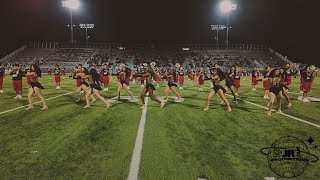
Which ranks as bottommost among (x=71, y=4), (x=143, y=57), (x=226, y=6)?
(x=143, y=57)

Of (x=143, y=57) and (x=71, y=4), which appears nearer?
(x=71, y=4)

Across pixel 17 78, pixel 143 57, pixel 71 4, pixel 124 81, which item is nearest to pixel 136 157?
pixel 124 81

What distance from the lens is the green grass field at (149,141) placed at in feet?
17.6

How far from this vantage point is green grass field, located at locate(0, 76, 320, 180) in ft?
17.6

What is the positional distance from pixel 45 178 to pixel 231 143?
15.3ft

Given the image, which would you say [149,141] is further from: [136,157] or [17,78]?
[17,78]

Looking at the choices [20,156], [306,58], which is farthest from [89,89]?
[306,58]

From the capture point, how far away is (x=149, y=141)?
7355mm

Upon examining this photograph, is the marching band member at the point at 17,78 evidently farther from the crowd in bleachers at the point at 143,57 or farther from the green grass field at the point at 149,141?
the crowd in bleachers at the point at 143,57

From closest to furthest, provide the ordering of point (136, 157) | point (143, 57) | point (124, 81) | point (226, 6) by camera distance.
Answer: point (136, 157)
point (124, 81)
point (226, 6)
point (143, 57)

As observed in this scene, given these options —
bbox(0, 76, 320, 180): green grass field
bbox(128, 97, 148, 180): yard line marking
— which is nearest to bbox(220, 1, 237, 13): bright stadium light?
bbox(0, 76, 320, 180): green grass field

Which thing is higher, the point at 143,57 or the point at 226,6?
the point at 226,6

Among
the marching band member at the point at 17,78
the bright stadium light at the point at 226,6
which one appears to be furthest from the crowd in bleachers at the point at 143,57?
the marching band member at the point at 17,78

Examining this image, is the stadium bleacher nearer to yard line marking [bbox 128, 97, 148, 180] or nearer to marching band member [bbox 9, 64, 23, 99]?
marching band member [bbox 9, 64, 23, 99]
